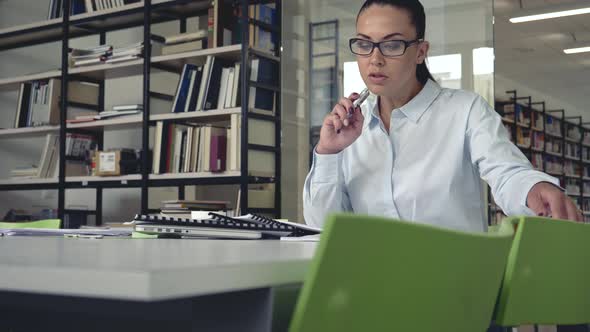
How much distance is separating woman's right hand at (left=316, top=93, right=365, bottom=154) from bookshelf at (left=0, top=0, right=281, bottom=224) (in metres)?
2.37

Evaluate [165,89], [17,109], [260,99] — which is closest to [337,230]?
[260,99]

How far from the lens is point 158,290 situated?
0.44 m

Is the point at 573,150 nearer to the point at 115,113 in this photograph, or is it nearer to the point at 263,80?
the point at 263,80

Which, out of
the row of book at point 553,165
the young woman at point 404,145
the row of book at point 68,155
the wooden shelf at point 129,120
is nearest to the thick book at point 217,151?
the wooden shelf at point 129,120

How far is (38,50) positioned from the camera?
18.6 ft

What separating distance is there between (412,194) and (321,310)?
123cm

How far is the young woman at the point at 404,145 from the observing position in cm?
165

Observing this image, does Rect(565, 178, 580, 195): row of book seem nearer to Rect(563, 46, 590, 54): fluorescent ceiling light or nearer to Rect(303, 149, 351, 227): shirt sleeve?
Rect(563, 46, 590, 54): fluorescent ceiling light

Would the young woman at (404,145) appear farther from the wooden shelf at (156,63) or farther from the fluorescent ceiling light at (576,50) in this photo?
the fluorescent ceiling light at (576,50)

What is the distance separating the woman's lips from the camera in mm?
1669

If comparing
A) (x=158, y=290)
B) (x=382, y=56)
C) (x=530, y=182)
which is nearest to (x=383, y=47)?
(x=382, y=56)

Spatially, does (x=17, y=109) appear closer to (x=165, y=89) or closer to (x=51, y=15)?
(x=51, y=15)

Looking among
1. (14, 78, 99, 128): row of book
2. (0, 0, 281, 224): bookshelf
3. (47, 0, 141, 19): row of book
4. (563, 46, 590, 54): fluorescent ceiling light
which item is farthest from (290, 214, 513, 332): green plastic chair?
(563, 46, 590, 54): fluorescent ceiling light

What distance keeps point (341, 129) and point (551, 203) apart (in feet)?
1.80
